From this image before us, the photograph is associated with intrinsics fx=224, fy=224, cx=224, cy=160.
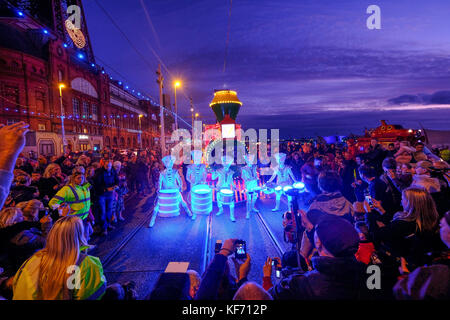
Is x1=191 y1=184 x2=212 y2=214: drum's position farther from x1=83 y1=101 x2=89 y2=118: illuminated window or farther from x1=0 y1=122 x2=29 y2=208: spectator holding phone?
x1=83 y1=101 x2=89 y2=118: illuminated window

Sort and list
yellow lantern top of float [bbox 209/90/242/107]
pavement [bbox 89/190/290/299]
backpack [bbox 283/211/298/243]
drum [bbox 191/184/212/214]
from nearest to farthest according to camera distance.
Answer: backpack [bbox 283/211/298/243] < pavement [bbox 89/190/290/299] < drum [bbox 191/184/212/214] < yellow lantern top of float [bbox 209/90/242/107]

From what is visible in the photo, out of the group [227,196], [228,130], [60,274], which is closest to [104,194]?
[227,196]

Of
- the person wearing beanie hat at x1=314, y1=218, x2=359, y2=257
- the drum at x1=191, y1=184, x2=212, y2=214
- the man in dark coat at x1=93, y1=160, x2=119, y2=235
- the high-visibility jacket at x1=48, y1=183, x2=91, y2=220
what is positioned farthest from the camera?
the drum at x1=191, y1=184, x2=212, y2=214

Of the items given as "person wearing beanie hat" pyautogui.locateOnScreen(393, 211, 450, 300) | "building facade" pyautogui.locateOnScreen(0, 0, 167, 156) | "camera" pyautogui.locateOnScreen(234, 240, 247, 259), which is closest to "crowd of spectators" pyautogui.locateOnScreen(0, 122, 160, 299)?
"camera" pyautogui.locateOnScreen(234, 240, 247, 259)

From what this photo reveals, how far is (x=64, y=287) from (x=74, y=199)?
3.36 m

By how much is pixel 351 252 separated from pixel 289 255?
1195 millimetres

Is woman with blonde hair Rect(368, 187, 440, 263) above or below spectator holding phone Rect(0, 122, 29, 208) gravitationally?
below

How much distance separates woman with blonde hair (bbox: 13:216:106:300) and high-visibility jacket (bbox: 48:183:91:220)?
2.98 meters

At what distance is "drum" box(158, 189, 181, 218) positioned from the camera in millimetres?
6863

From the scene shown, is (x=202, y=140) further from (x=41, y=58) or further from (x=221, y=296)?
(x=41, y=58)

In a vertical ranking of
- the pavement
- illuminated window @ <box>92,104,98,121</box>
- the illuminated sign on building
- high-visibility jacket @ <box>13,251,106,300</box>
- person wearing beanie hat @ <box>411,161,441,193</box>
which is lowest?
the pavement

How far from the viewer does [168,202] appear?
6895mm
